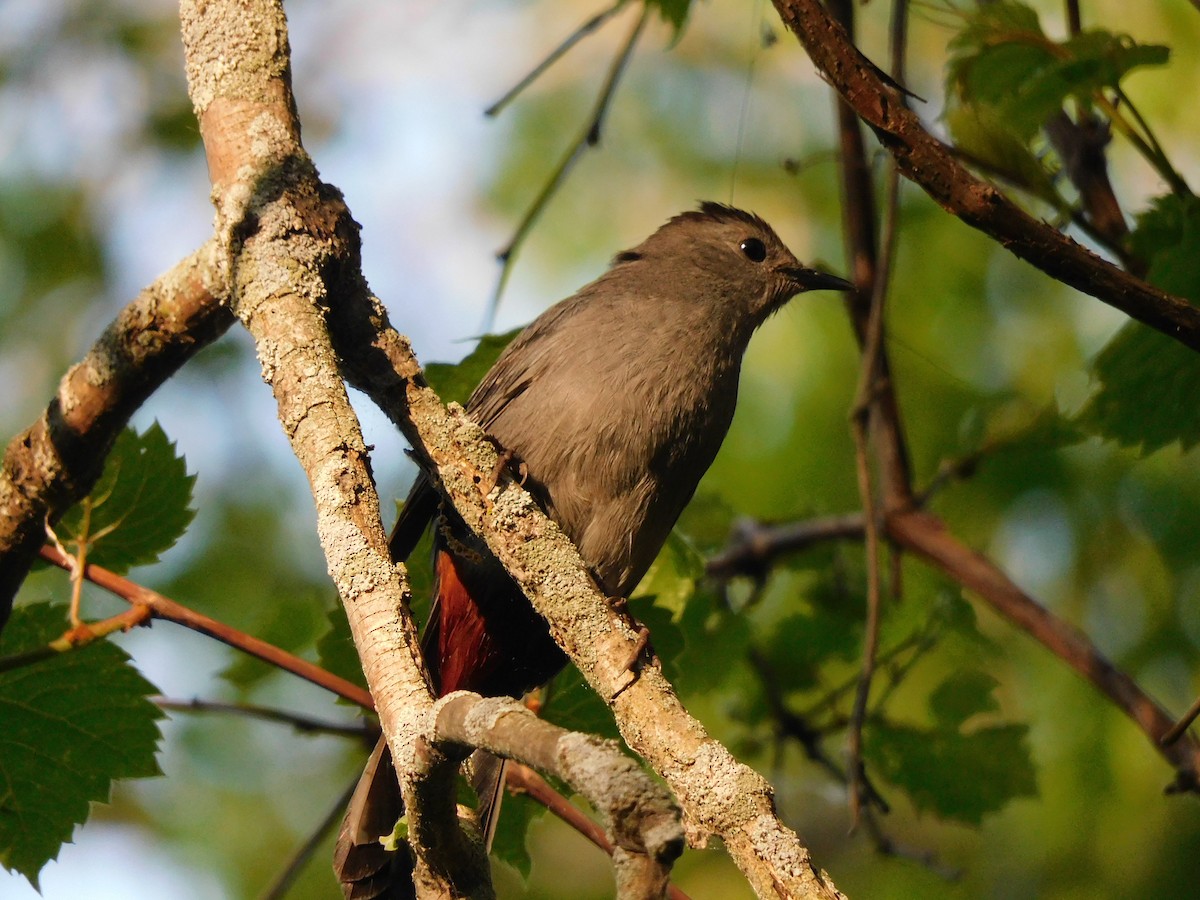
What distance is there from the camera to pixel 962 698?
15.3ft

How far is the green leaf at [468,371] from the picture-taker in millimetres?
3990

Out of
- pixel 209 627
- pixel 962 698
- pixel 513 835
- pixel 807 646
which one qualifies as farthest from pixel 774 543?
pixel 209 627

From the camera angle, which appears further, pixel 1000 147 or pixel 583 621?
pixel 1000 147

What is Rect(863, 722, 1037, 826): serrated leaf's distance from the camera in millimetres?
4527

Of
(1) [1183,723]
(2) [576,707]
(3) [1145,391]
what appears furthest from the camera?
(3) [1145,391]

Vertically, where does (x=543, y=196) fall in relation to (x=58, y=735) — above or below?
above

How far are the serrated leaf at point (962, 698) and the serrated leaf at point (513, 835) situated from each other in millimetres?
1819

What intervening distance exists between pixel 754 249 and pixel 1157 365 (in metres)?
1.78

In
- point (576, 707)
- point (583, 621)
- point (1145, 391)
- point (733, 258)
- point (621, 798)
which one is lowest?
point (621, 798)

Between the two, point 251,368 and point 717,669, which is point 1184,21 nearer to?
point 717,669

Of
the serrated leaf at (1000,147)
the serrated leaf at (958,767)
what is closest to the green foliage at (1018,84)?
the serrated leaf at (1000,147)

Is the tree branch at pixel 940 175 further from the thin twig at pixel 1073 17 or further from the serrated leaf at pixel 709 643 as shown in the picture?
the serrated leaf at pixel 709 643

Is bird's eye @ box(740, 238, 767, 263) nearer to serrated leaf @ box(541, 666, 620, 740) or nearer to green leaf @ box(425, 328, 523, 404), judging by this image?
green leaf @ box(425, 328, 523, 404)

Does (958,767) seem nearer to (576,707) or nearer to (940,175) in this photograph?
(576,707)
